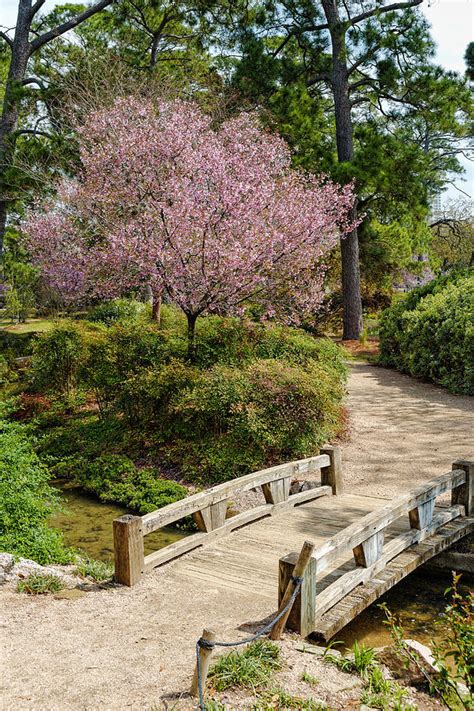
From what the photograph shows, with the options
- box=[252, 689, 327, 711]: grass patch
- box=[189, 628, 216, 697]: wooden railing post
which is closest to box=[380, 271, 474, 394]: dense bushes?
box=[252, 689, 327, 711]: grass patch

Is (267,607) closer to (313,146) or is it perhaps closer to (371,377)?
(371,377)

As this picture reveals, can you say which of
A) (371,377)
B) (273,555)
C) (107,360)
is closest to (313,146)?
(371,377)

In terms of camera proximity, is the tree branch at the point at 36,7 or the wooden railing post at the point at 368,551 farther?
the tree branch at the point at 36,7

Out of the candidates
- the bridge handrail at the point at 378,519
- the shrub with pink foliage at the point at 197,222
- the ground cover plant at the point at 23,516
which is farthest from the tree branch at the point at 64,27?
the bridge handrail at the point at 378,519

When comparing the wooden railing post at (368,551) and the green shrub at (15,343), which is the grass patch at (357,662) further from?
the green shrub at (15,343)

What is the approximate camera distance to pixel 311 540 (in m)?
6.40

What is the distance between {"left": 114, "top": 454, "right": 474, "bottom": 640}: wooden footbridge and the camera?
16.1 ft

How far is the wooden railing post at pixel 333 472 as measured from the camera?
26.4 ft

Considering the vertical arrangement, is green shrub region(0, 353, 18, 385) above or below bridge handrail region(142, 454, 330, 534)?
above

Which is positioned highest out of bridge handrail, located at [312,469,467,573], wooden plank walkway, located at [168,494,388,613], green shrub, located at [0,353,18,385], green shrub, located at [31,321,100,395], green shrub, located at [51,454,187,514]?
green shrub, located at [31,321,100,395]

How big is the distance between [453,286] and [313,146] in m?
6.96

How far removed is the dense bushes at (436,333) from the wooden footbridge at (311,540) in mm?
6549

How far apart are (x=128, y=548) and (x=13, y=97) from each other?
1843cm

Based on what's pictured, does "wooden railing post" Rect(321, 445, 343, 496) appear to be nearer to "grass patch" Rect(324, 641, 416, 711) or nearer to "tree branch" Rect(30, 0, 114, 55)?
"grass patch" Rect(324, 641, 416, 711)
